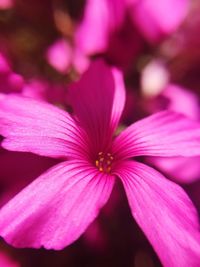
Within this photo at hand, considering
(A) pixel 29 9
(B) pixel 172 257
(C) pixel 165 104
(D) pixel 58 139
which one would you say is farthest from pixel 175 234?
(A) pixel 29 9

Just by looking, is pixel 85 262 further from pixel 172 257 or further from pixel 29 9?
pixel 29 9

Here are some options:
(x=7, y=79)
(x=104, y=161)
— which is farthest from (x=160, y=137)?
(x=7, y=79)

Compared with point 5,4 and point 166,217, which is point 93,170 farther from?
point 5,4

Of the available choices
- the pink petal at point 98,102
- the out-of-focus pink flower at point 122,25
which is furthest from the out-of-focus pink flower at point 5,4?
the pink petal at point 98,102

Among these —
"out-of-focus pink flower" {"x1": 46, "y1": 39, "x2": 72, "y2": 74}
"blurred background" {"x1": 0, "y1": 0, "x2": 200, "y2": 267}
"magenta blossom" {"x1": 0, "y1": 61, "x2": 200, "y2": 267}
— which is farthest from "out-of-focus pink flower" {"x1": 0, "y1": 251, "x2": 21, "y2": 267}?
"out-of-focus pink flower" {"x1": 46, "y1": 39, "x2": 72, "y2": 74}

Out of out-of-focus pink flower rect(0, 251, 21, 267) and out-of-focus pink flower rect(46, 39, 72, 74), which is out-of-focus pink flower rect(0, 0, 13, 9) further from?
out-of-focus pink flower rect(0, 251, 21, 267)

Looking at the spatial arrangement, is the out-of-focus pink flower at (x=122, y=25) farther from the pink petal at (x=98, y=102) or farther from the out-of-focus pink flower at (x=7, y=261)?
the out-of-focus pink flower at (x=7, y=261)

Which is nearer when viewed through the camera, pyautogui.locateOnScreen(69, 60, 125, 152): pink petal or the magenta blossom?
the magenta blossom

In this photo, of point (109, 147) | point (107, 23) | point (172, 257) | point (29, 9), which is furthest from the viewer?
point (29, 9)
